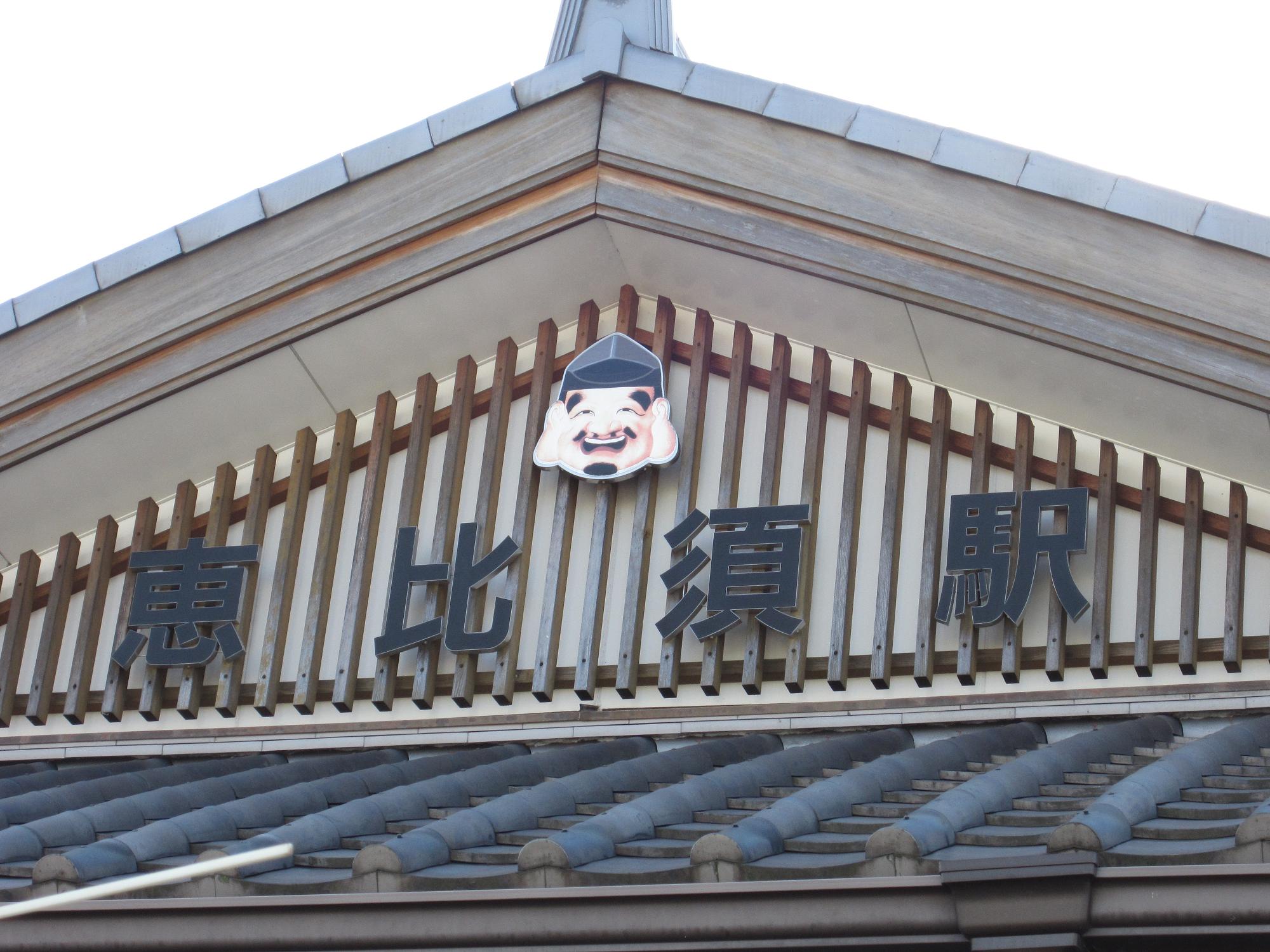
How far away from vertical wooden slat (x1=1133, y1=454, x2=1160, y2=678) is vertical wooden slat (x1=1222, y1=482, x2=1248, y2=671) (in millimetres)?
289

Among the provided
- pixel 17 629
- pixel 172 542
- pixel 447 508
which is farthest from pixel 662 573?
pixel 17 629

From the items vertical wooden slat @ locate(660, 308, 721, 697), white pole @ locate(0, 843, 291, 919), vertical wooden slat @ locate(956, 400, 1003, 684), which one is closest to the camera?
white pole @ locate(0, 843, 291, 919)

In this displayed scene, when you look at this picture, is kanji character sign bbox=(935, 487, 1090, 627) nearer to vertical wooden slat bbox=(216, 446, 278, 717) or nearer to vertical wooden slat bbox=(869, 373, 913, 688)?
vertical wooden slat bbox=(869, 373, 913, 688)

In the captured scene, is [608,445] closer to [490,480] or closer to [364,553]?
[490,480]

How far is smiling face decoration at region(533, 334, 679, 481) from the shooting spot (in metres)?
7.09

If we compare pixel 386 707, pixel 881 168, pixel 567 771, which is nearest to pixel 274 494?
pixel 386 707

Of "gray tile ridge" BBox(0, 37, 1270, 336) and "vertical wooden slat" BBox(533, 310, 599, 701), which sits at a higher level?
"gray tile ridge" BBox(0, 37, 1270, 336)

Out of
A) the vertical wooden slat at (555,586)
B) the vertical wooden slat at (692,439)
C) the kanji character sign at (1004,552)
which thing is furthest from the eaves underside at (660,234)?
the vertical wooden slat at (555,586)

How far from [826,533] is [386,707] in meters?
2.23

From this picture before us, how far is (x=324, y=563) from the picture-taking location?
7.36 m

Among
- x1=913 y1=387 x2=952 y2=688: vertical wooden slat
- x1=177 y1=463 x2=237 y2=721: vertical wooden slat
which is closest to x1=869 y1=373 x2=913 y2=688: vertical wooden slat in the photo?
x1=913 y1=387 x2=952 y2=688: vertical wooden slat

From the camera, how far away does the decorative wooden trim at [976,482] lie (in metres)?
6.39

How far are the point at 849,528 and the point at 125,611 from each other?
12.2 ft

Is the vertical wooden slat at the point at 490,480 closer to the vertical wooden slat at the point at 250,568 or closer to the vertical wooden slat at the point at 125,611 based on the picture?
the vertical wooden slat at the point at 250,568
